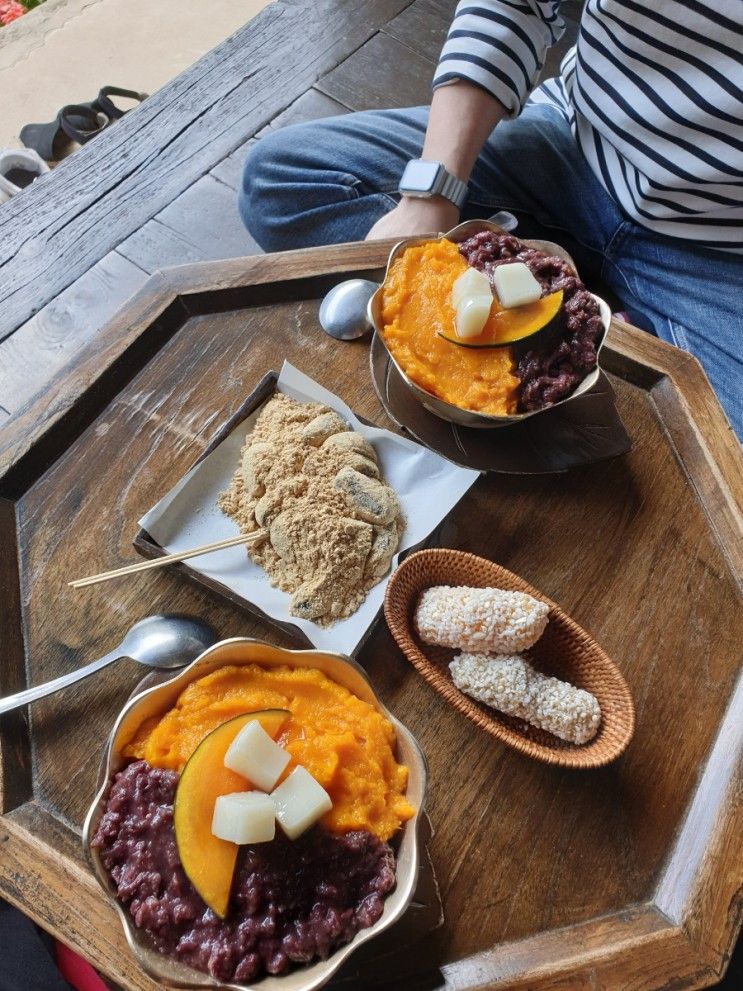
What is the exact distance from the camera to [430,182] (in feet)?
6.35

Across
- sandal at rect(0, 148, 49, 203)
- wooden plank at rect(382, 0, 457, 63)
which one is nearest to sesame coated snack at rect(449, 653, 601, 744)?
wooden plank at rect(382, 0, 457, 63)

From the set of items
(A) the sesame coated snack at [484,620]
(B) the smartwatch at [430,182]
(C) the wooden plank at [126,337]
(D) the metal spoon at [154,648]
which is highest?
(C) the wooden plank at [126,337]

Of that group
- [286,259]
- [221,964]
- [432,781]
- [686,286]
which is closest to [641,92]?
[686,286]

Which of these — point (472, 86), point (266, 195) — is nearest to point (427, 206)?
point (472, 86)

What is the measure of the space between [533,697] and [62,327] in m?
2.08

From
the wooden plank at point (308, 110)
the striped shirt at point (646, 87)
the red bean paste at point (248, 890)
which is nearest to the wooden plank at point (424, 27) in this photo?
the wooden plank at point (308, 110)

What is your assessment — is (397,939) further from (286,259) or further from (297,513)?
(286,259)

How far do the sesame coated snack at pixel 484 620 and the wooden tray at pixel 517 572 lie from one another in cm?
13

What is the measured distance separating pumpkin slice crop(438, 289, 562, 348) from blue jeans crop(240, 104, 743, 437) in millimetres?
648

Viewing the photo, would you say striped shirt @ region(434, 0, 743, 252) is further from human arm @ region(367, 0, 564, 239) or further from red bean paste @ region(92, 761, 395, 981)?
red bean paste @ region(92, 761, 395, 981)

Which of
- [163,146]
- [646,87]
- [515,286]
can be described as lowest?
[515,286]

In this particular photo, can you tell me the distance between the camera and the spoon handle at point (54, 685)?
1418 millimetres

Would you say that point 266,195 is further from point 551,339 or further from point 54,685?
point 54,685

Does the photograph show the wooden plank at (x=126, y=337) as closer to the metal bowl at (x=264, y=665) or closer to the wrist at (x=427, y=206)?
the wrist at (x=427, y=206)
